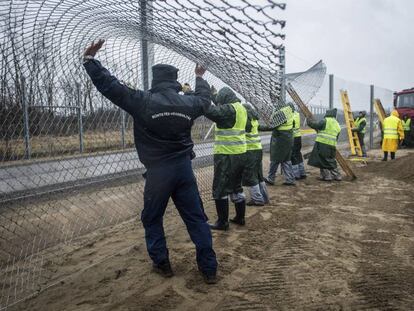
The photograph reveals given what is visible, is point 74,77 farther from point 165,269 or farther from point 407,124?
point 407,124

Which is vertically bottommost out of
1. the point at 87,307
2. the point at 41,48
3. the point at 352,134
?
the point at 87,307

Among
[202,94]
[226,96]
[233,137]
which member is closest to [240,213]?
[233,137]

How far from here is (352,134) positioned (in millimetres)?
10797

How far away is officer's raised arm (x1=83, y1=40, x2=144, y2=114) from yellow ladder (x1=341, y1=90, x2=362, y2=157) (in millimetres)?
8724

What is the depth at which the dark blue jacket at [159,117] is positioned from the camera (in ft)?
9.52

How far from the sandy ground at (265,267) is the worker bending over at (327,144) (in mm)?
2412

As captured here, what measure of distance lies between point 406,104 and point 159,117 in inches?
574

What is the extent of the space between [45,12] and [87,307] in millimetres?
2135

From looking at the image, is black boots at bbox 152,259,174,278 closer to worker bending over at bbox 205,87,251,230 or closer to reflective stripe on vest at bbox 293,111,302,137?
worker bending over at bbox 205,87,251,230

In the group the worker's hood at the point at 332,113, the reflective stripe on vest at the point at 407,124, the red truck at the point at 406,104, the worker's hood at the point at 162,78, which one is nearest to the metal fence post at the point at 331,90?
the worker's hood at the point at 332,113

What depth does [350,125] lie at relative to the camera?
35.6ft

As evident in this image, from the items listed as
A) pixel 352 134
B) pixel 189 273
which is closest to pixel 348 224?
pixel 189 273

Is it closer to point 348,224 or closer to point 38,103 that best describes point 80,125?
point 38,103

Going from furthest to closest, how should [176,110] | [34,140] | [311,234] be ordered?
[34,140] < [311,234] < [176,110]
